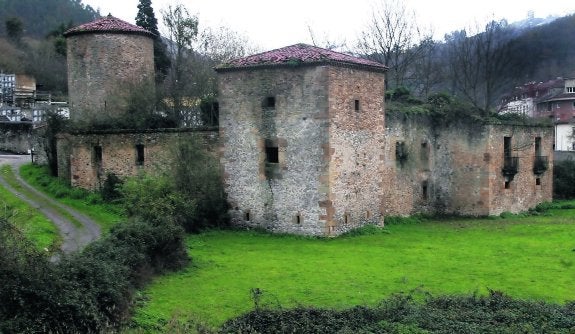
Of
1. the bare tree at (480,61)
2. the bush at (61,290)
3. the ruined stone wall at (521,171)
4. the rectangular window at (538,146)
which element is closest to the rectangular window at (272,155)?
the bush at (61,290)

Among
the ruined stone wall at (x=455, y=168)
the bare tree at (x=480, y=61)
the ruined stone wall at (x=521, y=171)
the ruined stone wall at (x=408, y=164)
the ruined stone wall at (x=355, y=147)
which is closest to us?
the ruined stone wall at (x=355, y=147)

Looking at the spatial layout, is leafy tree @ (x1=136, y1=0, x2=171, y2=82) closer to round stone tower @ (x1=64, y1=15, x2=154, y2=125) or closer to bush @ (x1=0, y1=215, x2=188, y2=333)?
round stone tower @ (x1=64, y1=15, x2=154, y2=125)

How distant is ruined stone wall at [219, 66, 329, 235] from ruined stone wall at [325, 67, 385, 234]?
17.0 inches

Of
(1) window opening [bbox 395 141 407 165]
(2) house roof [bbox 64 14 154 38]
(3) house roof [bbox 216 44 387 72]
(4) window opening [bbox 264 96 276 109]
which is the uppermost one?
(2) house roof [bbox 64 14 154 38]

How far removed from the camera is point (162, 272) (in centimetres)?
1748

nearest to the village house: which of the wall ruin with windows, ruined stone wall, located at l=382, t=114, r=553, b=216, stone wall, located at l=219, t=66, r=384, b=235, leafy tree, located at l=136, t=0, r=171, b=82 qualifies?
ruined stone wall, located at l=382, t=114, r=553, b=216

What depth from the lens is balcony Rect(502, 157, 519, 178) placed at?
3120cm

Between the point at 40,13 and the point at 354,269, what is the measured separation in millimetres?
86066

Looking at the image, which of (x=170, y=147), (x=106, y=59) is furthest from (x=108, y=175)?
(x=106, y=59)

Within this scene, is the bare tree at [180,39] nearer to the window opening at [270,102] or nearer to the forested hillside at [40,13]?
the window opening at [270,102]

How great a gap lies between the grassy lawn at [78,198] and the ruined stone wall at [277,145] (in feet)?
15.6

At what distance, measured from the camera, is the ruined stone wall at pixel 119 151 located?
2602 centimetres

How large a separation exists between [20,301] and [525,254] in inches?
617

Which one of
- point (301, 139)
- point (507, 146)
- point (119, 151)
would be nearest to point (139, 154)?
point (119, 151)
